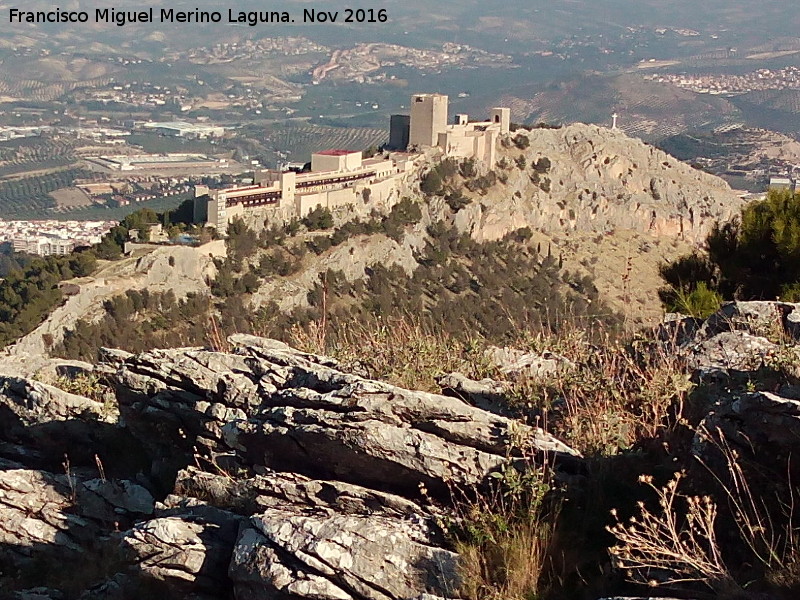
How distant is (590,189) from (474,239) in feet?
20.1

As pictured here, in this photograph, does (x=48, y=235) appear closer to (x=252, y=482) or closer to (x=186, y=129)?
(x=252, y=482)

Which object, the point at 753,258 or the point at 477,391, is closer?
the point at 477,391

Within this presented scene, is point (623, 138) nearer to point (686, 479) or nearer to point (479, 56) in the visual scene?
point (686, 479)

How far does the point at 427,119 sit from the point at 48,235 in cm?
3220

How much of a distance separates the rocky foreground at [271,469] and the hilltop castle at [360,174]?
25.4 m

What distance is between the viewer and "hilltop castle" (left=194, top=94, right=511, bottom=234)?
1258 inches

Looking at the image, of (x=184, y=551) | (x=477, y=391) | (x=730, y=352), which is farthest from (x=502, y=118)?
(x=184, y=551)

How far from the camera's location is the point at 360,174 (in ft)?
117

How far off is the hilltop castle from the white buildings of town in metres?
19.5

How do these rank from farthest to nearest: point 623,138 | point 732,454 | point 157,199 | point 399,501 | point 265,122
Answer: point 265,122
point 157,199
point 623,138
point 399,501
point 732,454

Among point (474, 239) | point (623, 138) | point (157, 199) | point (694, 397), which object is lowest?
point (157, 199)

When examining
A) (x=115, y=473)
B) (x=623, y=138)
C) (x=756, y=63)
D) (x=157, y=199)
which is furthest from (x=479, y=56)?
(x=115, y=473)

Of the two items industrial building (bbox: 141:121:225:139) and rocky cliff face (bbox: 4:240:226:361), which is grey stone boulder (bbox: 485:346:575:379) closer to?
rocky cliff face (bbox: 4:240:226:361)

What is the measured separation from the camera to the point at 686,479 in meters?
4.18
